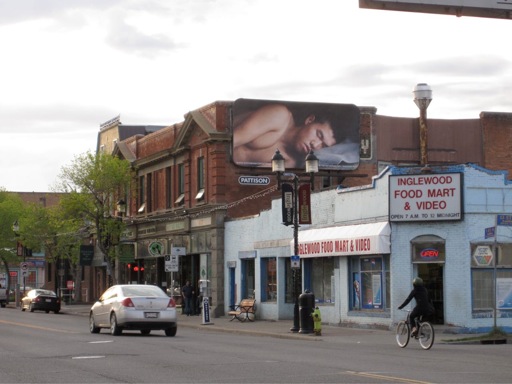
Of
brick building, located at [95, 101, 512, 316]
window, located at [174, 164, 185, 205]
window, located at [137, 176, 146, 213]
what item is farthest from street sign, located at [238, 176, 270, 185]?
window, located at [137, 176, 146, 213]

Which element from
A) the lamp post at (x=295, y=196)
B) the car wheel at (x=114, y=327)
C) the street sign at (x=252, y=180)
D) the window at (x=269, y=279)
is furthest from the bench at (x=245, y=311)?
the car wheel at (x=114, y=327)

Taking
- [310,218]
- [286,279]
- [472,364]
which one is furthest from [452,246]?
[472,364]

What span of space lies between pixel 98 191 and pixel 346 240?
23889mm

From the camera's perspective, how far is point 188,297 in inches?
1869

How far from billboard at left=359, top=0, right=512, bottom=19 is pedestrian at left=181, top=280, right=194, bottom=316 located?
111ft

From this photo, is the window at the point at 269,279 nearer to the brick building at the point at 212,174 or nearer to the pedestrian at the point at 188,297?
the brick building at the point at 212,174

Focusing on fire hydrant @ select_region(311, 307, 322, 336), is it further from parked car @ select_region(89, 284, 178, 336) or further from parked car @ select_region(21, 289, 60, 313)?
parked car @ select_region(21, 289, 60, 313)

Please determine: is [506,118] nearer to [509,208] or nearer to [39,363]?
[509,208]

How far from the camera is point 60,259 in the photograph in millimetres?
73250

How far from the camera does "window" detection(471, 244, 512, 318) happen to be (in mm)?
32344

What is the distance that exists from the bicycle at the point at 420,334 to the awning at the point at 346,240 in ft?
26.0

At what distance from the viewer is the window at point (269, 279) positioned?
42.2 metres

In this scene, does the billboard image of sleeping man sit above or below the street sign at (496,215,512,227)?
above

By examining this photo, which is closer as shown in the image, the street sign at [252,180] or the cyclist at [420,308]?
the cyclist at [420,308]
